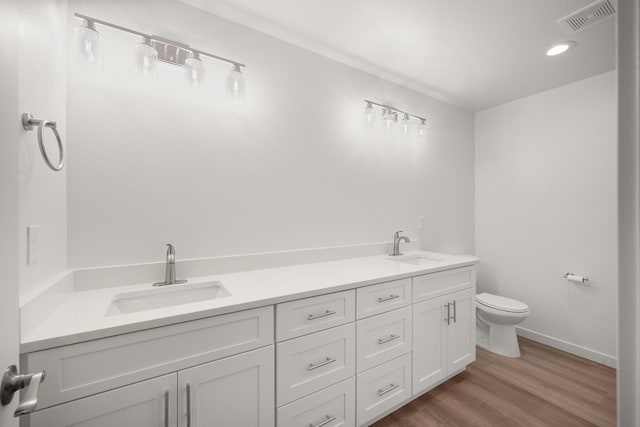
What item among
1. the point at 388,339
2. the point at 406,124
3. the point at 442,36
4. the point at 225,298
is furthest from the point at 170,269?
the point at 442,36

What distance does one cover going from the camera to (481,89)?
8.39 ft

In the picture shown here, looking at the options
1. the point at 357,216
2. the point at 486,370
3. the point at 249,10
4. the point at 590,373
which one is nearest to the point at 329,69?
the point at 249,10

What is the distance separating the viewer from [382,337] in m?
1.53

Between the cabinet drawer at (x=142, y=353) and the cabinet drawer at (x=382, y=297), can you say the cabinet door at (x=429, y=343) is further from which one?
the cabinet drawer at (x=142, y=353)

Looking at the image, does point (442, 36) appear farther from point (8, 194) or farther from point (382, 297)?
point (8, 194)

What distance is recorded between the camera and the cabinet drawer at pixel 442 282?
67.3 inches

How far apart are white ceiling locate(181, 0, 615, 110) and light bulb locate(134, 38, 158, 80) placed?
0.42m

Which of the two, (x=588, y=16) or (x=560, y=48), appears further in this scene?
(x=560, y=48)

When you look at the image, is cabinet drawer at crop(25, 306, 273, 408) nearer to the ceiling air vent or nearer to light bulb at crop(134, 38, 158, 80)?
light bulb at crop(134, 38, 158, 80)

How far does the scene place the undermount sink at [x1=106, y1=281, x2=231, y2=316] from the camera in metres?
1.19

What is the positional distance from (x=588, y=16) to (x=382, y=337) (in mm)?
2204

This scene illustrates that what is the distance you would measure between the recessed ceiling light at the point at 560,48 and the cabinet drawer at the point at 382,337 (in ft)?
6.87

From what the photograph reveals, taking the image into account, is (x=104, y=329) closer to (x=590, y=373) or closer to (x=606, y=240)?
(x=590, y=373)

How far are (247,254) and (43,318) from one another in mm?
892
